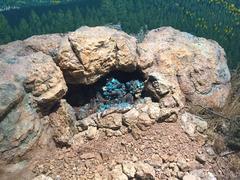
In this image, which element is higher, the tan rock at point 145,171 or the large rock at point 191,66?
the large rock at point 191,66

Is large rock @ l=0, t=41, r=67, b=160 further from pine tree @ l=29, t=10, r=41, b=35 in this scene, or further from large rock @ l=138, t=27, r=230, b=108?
pine tree @ l=29, t=10, r=41, b=35

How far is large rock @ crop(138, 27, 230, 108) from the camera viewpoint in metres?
5.51

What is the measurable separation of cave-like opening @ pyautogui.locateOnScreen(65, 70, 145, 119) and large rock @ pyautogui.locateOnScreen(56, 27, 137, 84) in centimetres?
30

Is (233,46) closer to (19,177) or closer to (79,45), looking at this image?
(79,45)

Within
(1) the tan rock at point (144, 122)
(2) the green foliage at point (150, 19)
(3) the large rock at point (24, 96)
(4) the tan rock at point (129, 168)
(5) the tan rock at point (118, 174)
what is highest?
(3) the large rock at point (24, 96)

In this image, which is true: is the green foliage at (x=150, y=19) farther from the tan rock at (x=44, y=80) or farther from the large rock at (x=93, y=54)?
the tan rock at (x=44, y=80)

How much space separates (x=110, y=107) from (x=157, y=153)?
1.06m

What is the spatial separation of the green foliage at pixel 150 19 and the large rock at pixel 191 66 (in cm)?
704

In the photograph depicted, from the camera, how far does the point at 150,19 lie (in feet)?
56.8

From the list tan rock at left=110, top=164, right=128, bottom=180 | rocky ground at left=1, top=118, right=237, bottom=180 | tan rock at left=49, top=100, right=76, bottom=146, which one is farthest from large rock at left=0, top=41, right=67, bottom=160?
tan rock at left=110, top=164, right=128, bottom=180

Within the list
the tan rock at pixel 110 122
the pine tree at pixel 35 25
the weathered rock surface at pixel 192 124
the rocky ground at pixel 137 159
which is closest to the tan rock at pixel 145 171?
the rocky ground at pixel 137 159

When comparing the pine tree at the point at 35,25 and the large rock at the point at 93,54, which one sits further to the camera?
the pine tree at the point at 35,25

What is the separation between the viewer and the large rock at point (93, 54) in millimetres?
4906

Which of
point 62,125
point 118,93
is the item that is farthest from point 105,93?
point 62,125
